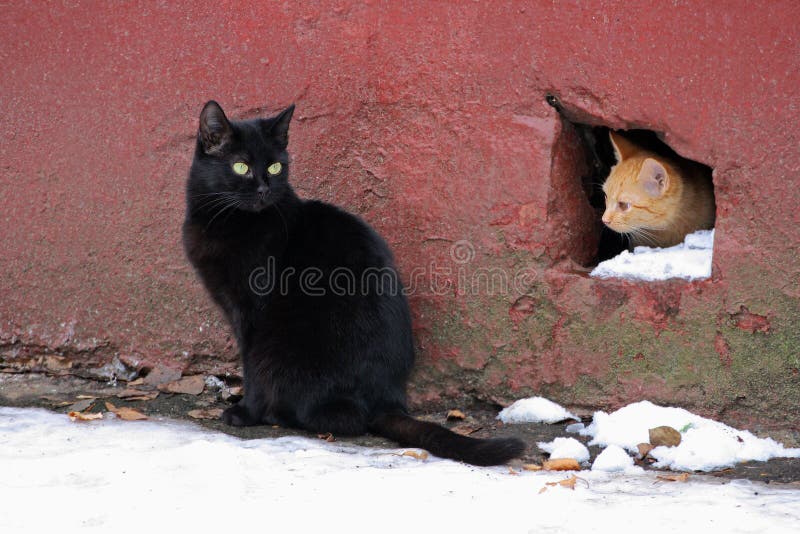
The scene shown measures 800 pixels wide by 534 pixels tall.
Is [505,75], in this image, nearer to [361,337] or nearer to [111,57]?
[361,337]

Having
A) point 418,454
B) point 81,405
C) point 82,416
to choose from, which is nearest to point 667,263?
point 418,454

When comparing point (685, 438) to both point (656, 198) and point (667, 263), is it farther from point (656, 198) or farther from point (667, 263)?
point (656, 198)

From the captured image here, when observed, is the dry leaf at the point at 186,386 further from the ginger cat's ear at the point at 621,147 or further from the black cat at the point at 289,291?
the ginger cat's ear at the point at 621,147

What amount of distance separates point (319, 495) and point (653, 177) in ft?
7.30

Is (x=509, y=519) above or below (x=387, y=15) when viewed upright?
below

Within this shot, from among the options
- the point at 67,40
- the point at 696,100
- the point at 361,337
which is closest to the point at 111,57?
the point at 67,40

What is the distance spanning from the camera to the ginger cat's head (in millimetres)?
4109

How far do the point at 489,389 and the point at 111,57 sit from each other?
244 cm

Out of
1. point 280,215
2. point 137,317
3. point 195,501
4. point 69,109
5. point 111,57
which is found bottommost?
point 195,501

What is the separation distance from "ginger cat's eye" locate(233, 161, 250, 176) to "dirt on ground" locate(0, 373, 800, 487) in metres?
1.12

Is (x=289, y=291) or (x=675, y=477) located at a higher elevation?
(x=289, y=291)

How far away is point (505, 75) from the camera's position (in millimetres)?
3852

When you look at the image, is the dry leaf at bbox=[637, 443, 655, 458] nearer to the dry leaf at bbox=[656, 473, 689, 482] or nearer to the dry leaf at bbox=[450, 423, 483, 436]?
the dry leaf at bbox=[656, 473, 689, 482]

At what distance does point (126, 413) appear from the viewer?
156 inches
